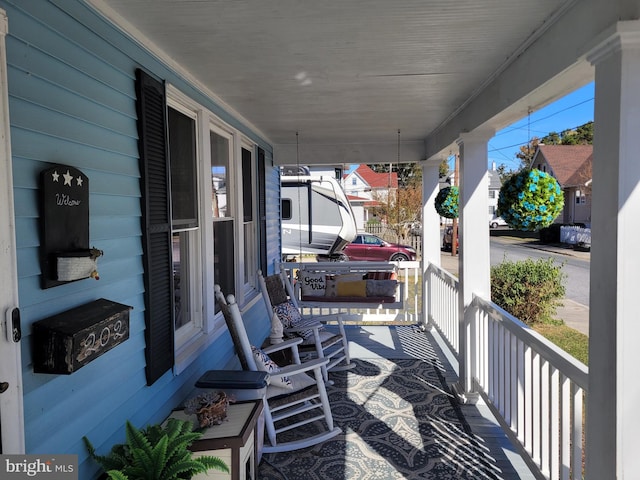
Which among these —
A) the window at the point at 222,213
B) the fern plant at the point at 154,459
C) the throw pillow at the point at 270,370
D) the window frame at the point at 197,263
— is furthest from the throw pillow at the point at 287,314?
the fern plant at the point at 154,459

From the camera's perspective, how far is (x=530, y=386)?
8.29 ft

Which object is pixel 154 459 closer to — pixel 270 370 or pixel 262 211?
pixel 270 370

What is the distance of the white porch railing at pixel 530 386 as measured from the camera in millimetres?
2029

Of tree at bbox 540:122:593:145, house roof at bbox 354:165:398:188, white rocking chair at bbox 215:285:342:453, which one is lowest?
white rocking chair at bbox 215:285:342:453

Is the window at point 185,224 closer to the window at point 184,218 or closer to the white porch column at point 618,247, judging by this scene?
the window at point 184,218

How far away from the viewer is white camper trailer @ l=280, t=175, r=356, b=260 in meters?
11.5

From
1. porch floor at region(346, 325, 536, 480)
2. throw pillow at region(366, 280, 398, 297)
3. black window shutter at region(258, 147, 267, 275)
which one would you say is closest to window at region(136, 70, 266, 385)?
black window shutter at region(258, 147, 267, 275)

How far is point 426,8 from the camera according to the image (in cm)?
195

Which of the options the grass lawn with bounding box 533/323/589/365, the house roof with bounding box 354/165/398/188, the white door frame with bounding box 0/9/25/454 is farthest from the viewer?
the house roof with bounding box 354/165/398/188

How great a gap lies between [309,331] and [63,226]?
281 centimetres

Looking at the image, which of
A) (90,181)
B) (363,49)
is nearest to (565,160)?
(363,49)

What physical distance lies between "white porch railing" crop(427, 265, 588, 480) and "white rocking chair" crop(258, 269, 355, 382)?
3.94 feet

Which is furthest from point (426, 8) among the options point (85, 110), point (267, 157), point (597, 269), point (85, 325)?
point (267, 157)

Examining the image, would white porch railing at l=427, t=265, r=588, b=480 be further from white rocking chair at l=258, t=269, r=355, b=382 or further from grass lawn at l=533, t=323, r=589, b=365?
grass lawn at l=533, t=323, r=589, b=365
